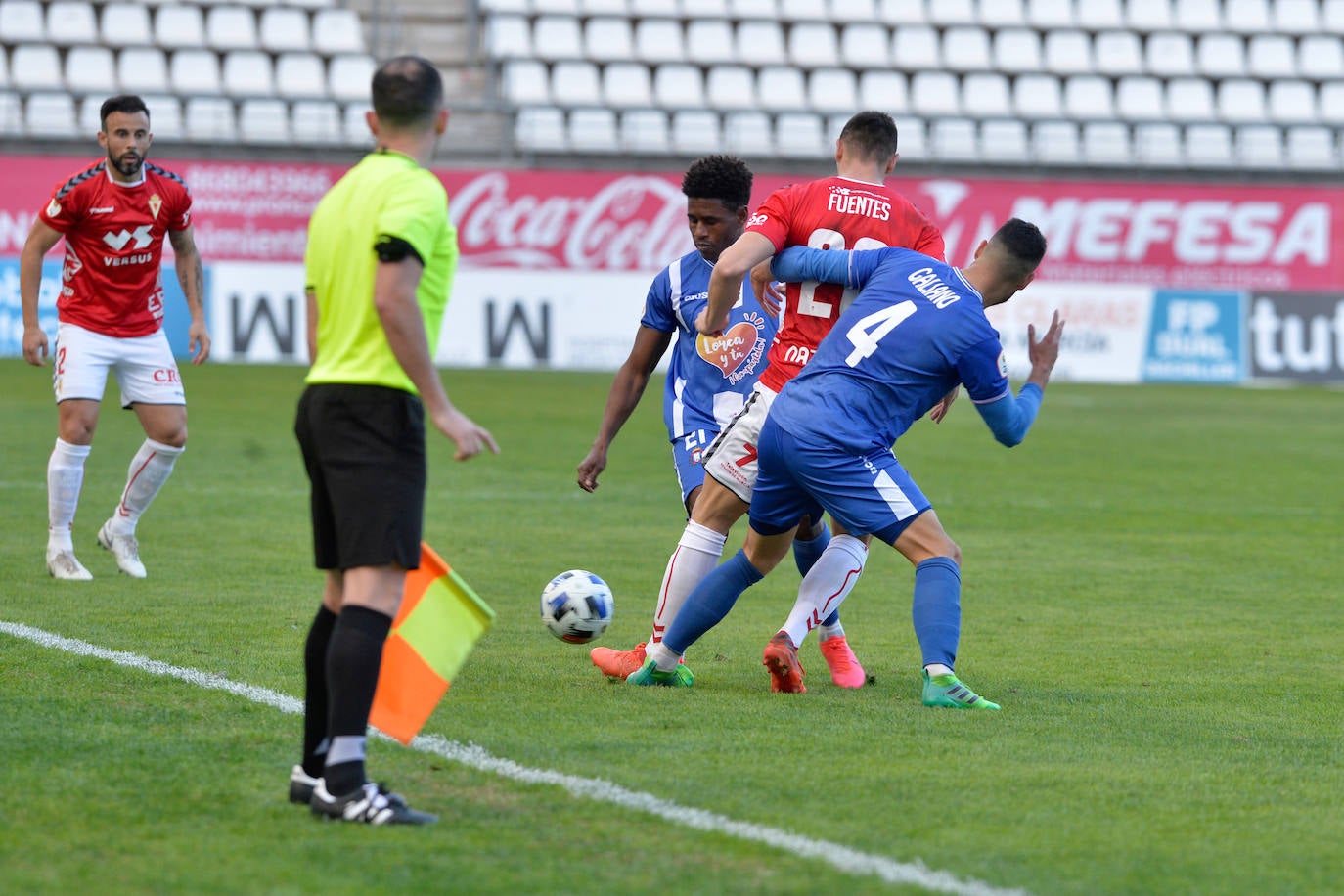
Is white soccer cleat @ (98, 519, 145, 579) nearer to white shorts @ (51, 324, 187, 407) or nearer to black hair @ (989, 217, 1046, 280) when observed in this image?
white shorts @ (51, 324, 187, 407)

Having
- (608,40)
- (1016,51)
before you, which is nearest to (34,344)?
(608,40)

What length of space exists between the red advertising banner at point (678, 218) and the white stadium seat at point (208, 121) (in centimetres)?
64

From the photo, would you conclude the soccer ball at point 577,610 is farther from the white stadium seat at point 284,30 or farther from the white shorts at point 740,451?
the white stadium seat at point 284,30

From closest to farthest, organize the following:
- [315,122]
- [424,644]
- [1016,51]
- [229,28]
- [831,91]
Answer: [424,644], [315,122], [229,28], [831,91], [1016,51]

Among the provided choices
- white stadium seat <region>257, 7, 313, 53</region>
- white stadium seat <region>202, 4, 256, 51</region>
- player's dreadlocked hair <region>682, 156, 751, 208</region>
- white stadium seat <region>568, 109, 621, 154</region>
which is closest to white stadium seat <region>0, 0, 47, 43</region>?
white stadium seat <region>202, 4, 256, 51</region>

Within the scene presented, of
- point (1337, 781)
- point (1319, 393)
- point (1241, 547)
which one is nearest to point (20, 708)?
point (1337, 781)

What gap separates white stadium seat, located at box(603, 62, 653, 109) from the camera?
1126 inches

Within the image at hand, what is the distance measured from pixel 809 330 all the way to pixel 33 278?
12.9 ft

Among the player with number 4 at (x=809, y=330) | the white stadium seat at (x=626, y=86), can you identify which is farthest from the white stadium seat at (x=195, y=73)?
the player with number 4 at (x=809, y=330)

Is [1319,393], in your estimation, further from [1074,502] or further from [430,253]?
[430,253]

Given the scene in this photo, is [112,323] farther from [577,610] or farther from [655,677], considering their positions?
[655,677]

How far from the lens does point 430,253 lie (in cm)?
414

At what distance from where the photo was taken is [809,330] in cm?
620

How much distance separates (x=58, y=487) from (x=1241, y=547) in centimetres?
656
